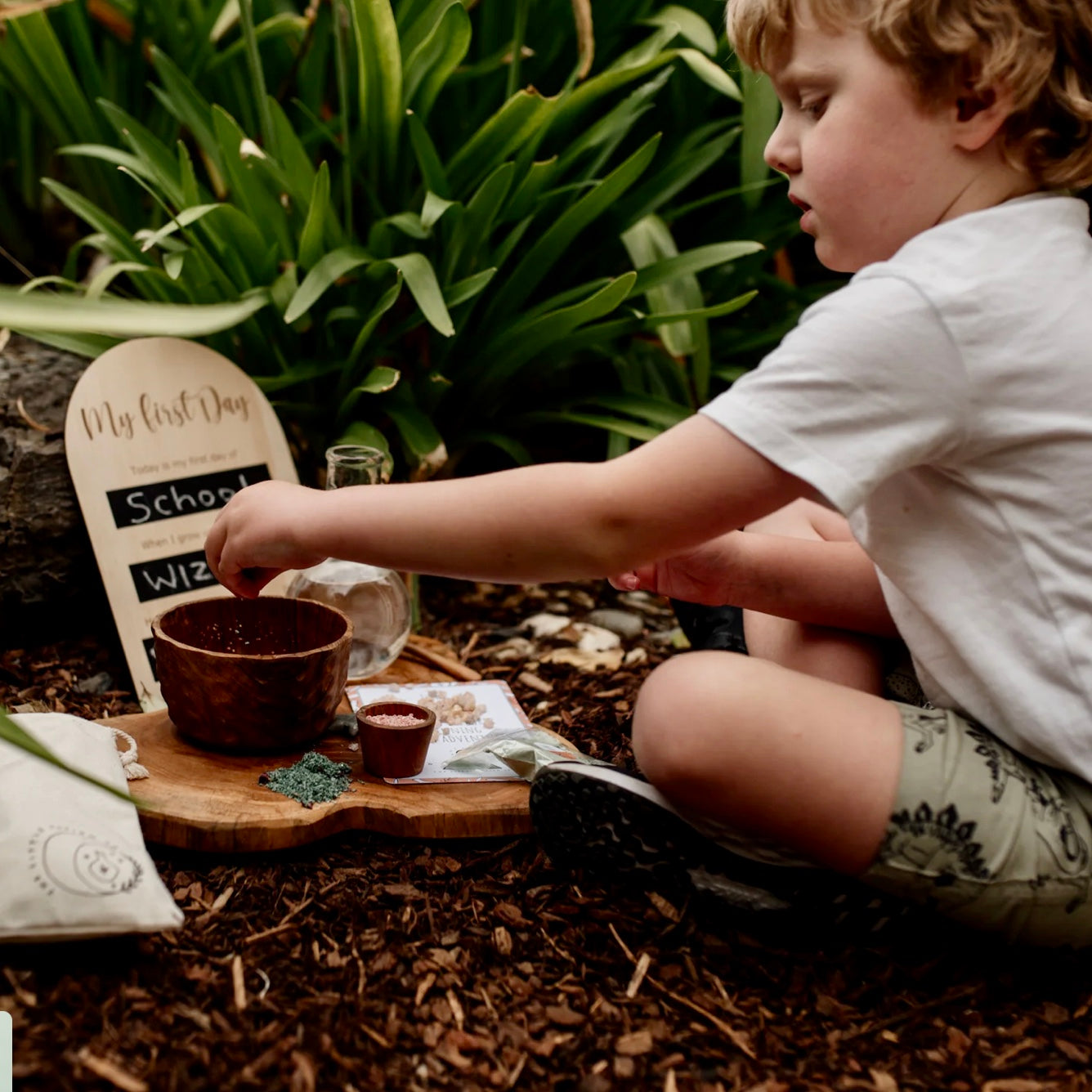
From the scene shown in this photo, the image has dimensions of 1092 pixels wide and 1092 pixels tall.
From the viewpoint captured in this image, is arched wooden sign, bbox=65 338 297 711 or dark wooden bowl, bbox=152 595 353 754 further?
arched wooden sign, bbox=65 338 297 711

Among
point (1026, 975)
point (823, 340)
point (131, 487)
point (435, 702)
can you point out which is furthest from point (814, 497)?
point (131, 487)

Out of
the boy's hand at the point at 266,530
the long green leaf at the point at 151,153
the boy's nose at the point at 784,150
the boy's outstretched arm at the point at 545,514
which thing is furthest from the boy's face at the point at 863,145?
the long green leaf at the point at 151,153

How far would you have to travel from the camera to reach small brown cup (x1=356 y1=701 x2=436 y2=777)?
1.25 metres

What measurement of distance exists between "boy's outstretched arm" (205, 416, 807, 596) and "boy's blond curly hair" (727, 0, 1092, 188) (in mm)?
351

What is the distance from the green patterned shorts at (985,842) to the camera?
3.34ft

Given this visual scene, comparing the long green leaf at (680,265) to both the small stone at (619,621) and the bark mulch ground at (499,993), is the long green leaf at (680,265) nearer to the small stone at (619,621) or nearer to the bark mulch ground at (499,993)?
the small stone at (619,621)

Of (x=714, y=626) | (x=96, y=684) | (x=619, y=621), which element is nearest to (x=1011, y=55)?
(x=714, y=626)

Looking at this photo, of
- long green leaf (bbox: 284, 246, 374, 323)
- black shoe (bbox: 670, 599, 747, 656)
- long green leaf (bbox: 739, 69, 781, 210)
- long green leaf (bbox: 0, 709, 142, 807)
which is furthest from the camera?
long green leaf (bbox: 739, 69, 781, 210)

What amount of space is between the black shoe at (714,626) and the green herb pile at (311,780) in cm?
48

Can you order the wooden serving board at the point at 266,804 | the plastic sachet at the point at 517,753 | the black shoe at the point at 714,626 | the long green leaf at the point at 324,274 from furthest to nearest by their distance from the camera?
1. the long green leaf at the point at 324,274
2. the black shoe at the point at 714,626
3. the plastic sachet at the point at 517,753
4. the wooden serving board at the point at 266,804

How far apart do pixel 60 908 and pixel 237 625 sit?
488 mm

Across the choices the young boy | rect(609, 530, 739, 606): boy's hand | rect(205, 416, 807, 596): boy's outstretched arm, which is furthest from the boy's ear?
rect(609, 530, 739, 606): boy's hand

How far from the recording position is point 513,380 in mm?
1957

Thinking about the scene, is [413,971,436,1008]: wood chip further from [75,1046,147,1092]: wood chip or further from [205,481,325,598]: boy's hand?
[205,481,325,598]: boy's hand
